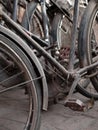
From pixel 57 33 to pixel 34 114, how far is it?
1.61 m

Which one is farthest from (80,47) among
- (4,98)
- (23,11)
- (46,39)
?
(4,98)

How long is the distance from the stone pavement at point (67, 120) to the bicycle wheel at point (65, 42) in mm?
223

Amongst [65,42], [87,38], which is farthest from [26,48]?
[65,42]

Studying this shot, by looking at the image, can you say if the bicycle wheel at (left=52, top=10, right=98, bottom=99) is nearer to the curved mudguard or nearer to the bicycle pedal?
the bicycle pedal

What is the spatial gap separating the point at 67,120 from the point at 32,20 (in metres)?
1.21

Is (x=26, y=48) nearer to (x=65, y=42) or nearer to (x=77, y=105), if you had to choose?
(x=77, y=105)

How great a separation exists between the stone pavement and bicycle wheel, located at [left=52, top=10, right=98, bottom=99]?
223 mm

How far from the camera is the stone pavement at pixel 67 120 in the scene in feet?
10.2

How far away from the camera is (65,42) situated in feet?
13.7

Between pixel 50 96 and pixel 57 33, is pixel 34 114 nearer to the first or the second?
pixel 50 96

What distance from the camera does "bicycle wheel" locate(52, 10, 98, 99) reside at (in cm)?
323

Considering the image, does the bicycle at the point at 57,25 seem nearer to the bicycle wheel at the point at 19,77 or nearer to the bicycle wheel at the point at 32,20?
the bicycle wheel at the point at 32,20

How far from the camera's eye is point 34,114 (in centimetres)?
230

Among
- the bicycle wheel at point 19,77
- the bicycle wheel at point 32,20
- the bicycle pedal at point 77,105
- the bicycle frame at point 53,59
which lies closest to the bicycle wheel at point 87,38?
the bicycle frame at point 53,59
